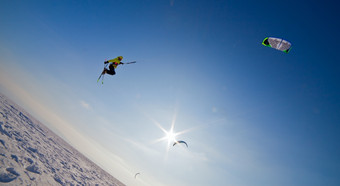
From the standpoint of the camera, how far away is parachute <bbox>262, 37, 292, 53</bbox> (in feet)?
41.1

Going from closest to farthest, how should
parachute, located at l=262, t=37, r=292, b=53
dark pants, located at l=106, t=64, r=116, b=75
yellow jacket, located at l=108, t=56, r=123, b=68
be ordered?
parachute, located at l=262, t=37, r=292, b=53 < dark pants, located at l=106, t=64, r=116, b=75 < yellow jacket, located at l=108, t=56, r=123, b=68

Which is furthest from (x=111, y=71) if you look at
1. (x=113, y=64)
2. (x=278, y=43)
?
(x=278, y=43)

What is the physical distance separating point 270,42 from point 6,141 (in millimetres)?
20120

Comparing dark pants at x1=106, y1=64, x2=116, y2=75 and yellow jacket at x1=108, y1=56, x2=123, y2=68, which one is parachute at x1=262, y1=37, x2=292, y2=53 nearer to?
yellow jacket at x1=108, y1=56, x2=123, y2=68

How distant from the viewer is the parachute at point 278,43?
12.5 m

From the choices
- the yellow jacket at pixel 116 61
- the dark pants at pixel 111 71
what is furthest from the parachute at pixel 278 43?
the dark pants at pixel 111 71

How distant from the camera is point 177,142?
2128 centimetres

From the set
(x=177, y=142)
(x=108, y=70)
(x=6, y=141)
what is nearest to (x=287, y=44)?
(x=108, y=70)

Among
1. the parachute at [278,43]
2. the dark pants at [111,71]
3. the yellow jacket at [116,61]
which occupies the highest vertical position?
the parachute at [278,43]

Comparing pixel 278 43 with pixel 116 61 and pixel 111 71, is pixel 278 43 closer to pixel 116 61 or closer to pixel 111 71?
pixel 116 61

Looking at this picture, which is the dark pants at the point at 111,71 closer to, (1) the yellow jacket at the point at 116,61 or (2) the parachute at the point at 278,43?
(1) the yellow jacket at the point at 116,61

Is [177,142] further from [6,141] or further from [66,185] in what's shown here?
[6,141]

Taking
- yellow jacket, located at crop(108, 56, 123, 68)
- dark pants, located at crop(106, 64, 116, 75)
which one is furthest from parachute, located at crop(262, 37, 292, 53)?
dark pants, located at crop(106, 64, 116, 75)

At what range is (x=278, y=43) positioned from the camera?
12.9 meters
